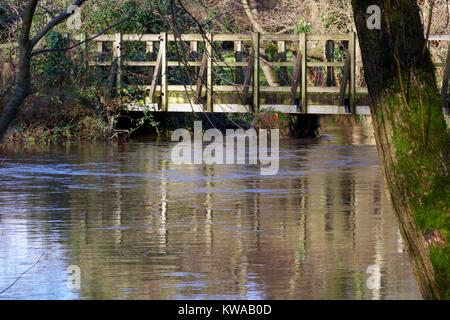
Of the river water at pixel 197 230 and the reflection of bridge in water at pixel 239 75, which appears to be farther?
the reflection of bridge in water at pixel 239 75

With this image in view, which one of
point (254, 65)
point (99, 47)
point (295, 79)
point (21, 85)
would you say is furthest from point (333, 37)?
point (21, 85)

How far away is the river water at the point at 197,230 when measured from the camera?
12117 millimetres

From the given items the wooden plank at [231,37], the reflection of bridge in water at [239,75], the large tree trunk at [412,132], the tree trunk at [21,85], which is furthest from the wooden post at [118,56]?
the tree trunk at [21,85]

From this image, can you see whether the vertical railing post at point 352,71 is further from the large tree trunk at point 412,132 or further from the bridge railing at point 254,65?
the large tree trunk at point 412,132

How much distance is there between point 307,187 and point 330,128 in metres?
15.6

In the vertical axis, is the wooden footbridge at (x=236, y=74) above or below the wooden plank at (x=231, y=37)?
below

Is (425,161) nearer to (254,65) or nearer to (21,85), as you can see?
(21,85)

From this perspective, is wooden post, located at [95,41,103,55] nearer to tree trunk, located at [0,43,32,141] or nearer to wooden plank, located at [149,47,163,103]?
wooden plank, located at [149,47,163,103]

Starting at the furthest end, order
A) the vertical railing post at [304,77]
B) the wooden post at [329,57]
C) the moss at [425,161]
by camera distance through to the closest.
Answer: the wooden post at [329,57]
the vertical railing post at [304,77]
the moss at [425,161]

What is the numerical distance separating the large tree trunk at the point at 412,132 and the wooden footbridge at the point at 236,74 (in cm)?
1912

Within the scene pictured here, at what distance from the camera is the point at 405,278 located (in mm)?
12508

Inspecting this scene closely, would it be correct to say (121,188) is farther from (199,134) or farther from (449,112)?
(199,134)

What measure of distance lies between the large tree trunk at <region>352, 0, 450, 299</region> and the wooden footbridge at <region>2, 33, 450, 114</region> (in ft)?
62.7

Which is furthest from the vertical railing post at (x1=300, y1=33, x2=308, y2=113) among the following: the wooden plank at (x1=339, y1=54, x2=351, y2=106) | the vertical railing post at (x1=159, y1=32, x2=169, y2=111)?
the vertical railing post at (x1=159, y1=32, x2=169, y2=111)
